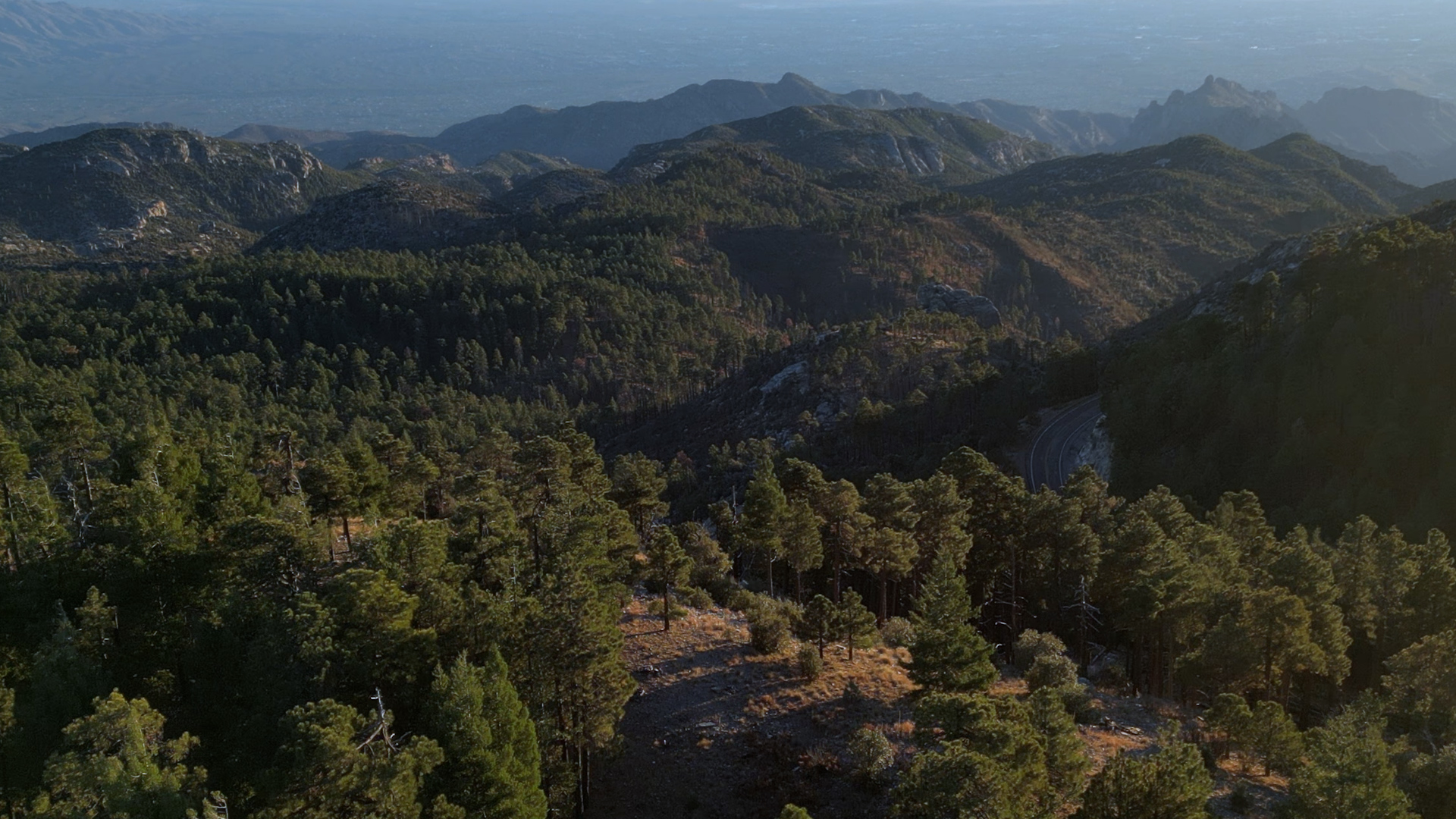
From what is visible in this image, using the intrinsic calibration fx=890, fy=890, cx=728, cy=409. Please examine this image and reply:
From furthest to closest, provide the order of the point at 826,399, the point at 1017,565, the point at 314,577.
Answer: the point at 826,399, the point at 1017,565, the point at 314,577

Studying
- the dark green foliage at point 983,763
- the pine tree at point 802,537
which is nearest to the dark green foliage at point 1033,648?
the pine tree at point 802,537

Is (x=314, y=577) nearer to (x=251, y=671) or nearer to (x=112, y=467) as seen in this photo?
(x=251, y=671)

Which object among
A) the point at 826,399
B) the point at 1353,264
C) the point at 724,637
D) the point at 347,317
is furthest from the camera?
the point at 347,317

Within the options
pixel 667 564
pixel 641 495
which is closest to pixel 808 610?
pixel 667 564

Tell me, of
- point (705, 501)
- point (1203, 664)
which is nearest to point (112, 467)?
point (705, 501)

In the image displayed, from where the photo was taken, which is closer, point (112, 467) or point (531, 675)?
point (531, 675)
